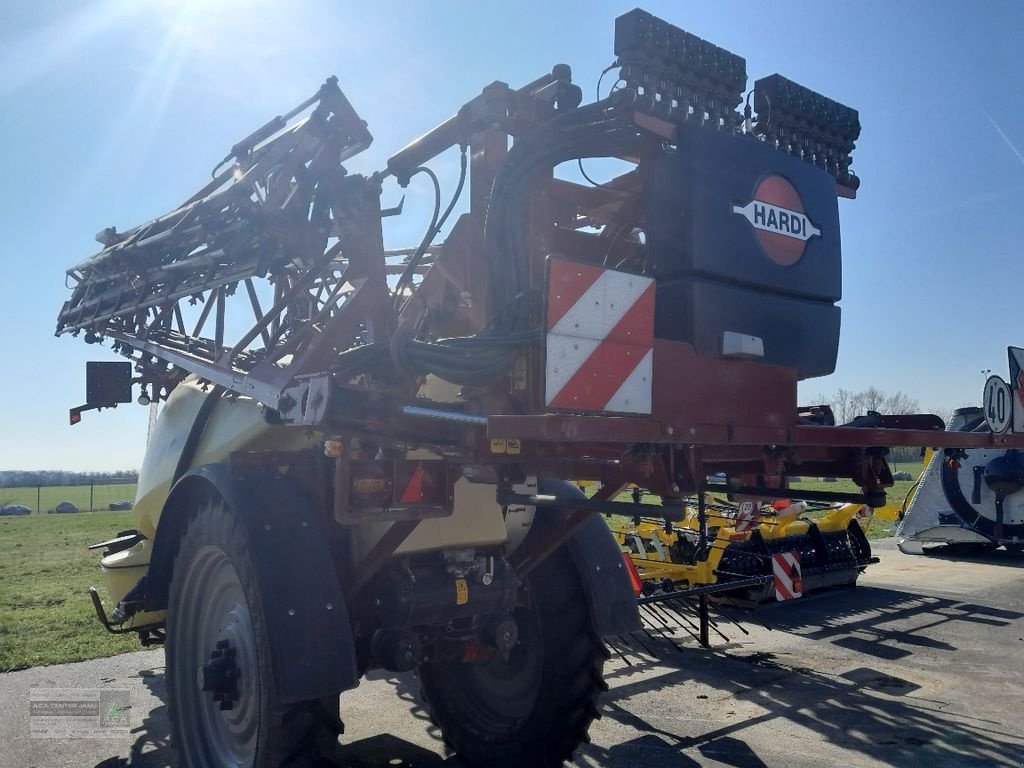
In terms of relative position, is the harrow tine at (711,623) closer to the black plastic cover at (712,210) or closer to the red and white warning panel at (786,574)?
the red and white warning panel at (786,574)

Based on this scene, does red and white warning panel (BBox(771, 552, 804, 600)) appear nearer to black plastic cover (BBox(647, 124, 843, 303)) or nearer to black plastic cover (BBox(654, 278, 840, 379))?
black plastic cover (BBox(654, 278, 840, 379))

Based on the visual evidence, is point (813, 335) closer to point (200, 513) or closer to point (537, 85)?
point (537, 85)

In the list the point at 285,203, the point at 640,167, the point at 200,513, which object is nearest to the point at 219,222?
the point at 285,203

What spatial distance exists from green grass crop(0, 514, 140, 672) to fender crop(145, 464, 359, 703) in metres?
2.35

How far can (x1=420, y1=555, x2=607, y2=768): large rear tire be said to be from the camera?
450 centimetres

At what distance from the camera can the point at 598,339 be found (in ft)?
9.23

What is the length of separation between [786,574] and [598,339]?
569 cm

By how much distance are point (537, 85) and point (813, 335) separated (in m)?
1.57

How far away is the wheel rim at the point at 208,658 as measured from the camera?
3.69m

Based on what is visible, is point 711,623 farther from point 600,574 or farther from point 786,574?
point 600,574

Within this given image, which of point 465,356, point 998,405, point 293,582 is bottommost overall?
point 293,582

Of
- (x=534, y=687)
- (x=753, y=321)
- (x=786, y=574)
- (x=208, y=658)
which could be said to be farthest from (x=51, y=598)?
(x=753, y=321)

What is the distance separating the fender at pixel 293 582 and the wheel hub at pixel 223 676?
480 millimetres

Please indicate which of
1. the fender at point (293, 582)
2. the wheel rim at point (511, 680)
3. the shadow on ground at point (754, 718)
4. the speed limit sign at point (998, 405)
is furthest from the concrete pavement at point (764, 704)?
the speed limit sign at point (998, 405)
